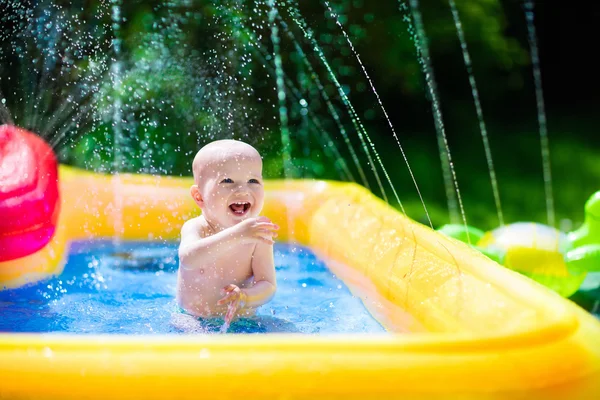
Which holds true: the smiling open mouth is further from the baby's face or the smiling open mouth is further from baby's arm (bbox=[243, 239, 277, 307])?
baby's arm (bbox=[243, 239, 277, 307])

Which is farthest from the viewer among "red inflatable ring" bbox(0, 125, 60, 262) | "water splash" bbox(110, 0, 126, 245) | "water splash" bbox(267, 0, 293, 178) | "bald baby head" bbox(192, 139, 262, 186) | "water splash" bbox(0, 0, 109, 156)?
"water splash" bbox(267, 0, 293, 178)

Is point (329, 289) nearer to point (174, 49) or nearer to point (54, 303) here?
point (54, 303)

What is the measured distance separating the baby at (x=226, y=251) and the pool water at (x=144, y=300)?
62 millimetres

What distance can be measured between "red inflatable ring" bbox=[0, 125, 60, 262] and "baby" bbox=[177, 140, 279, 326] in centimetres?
89

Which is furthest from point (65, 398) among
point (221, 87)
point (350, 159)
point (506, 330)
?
point (350, 159)

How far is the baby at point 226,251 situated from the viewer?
91.9 inches

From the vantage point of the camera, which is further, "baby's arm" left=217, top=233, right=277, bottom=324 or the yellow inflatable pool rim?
"baby's arm" left=217, top=233, right=277, bottom=324

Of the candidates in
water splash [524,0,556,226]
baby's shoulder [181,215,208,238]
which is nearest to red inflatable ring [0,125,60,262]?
baby's shoulder [181,215,208,238]

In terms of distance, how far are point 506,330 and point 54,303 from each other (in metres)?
1.68

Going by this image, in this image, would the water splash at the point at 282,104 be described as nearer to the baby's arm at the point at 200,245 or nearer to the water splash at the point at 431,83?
the water splash at the point at 431,83

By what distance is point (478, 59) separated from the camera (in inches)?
351

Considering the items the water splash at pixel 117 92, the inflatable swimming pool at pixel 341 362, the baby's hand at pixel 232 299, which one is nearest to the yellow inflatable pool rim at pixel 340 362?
the inflatable swimming pool at pixel 341 362

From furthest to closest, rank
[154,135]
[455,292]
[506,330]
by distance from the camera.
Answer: [154,135]
[455,292]
[506,330]

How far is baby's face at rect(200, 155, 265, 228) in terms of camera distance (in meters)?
2.34
